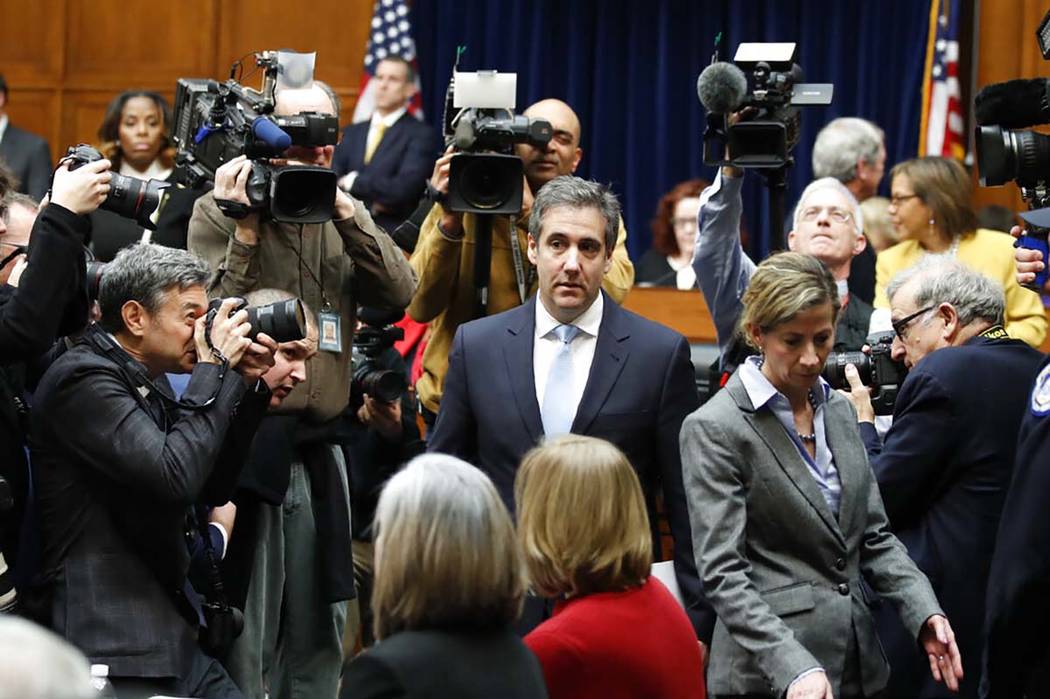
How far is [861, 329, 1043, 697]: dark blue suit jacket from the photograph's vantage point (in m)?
4.27

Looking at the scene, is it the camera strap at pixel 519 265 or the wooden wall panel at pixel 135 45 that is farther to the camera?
the wooden wall panel at pixel 135 45

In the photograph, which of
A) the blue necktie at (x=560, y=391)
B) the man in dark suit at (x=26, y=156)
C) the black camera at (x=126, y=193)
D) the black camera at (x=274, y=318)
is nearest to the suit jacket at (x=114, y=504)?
the black camera at (x=274, y=318)

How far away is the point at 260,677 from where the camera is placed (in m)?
4.40

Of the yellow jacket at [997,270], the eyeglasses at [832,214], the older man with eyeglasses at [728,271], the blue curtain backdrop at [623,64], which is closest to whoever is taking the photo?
the older man with eyeglasses at [728,271]

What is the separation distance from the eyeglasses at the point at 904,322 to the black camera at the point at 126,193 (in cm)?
188

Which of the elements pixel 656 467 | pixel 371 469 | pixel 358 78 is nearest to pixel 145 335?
pixel 656 467

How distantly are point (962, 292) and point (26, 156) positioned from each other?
485 centimetres

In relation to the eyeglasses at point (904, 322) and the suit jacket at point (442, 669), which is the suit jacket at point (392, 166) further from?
the suit jacket at point (442, 669)

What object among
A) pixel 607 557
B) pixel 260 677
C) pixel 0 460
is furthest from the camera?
pixel 260 677

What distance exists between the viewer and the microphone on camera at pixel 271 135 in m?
4.26

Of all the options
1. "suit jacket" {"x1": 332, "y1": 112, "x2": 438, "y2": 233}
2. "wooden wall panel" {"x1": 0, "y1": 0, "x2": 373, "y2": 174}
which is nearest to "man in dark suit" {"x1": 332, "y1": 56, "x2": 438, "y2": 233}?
"suit jacket" {"x1": 332, "y1": 112, "x2": 438, "y2": 233}

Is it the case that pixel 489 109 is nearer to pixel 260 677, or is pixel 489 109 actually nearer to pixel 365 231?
pixel 365 231

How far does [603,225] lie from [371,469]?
5.44 feet

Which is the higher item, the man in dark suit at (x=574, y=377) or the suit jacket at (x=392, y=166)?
the suit jacket at (x=392, y=166)
